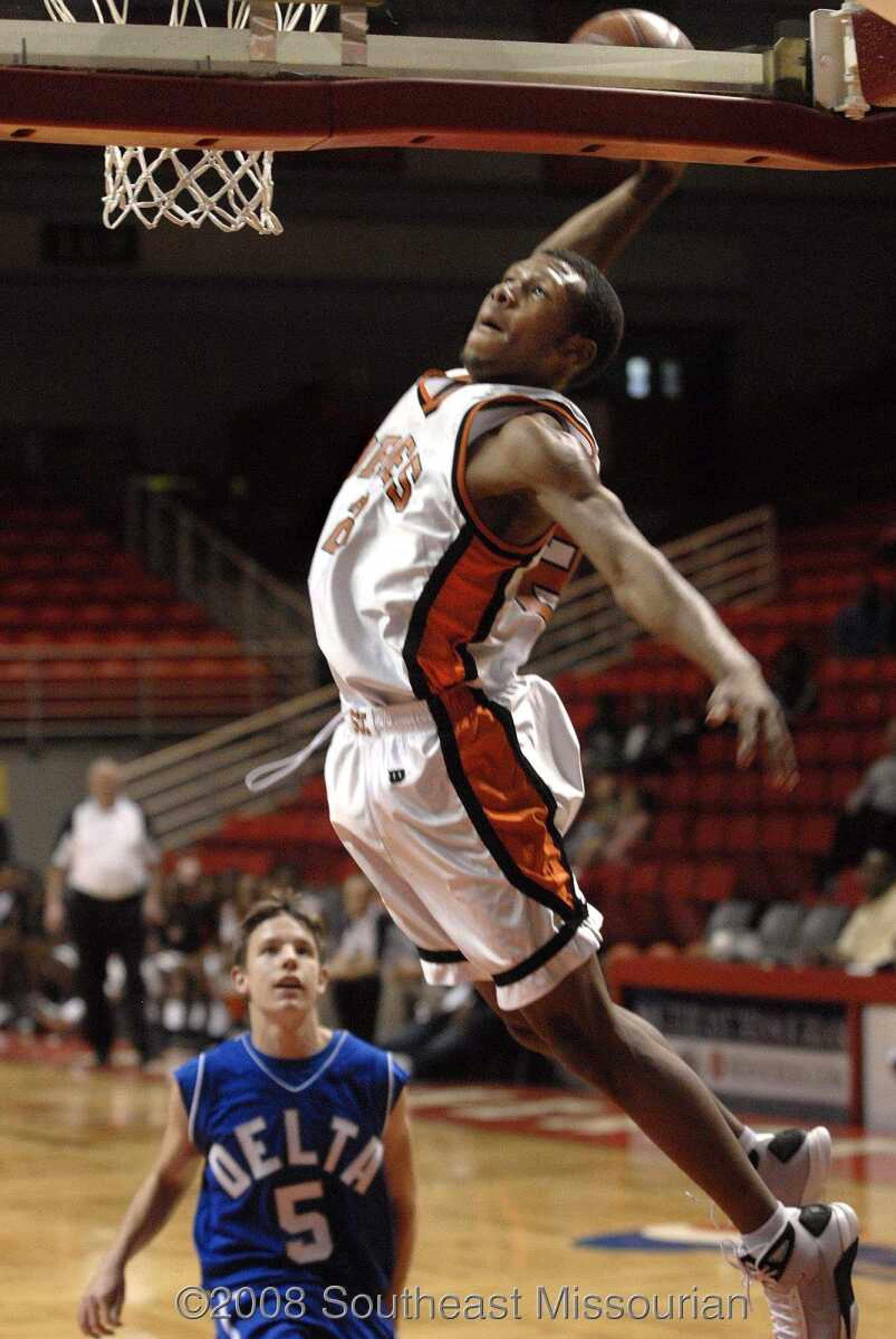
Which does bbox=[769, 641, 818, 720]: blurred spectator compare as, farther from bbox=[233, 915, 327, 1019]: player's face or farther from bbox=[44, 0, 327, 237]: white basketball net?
bbox=[44, 0, 327, 237]: white basketball net

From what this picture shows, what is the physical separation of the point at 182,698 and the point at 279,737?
0.87 meters

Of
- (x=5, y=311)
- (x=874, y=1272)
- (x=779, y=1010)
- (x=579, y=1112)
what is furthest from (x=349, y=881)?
(x=5, y=311)

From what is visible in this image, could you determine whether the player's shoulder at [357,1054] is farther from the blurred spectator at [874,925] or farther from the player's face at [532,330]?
the blurred spectator at [874,925]

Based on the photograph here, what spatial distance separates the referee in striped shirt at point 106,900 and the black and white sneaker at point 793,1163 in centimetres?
752

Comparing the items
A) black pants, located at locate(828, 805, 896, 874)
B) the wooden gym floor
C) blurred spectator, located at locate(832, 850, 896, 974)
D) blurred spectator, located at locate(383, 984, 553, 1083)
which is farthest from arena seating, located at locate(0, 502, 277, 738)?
blurred spectator, located at locate(832, 850, 896, 974)

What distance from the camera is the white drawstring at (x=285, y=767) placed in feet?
11.4

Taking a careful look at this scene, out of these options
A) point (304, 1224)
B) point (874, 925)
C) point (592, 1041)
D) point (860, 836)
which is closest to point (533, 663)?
point (860, 836)

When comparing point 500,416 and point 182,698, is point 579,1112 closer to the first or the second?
point 500,416

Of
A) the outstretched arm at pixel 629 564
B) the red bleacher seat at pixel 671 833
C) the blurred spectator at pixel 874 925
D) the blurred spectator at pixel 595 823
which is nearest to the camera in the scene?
the outstretched arm at pixel 629 564

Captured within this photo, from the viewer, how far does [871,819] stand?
995 cm

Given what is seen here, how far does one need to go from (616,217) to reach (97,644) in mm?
13144

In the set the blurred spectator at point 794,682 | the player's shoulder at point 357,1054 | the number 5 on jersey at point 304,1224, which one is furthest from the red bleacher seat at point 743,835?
the number 5 on jersey at point 304,1224

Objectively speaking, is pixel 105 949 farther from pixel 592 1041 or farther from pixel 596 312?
pixel 596 312

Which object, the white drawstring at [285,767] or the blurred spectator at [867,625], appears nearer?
the white drawstring at [285,767]
